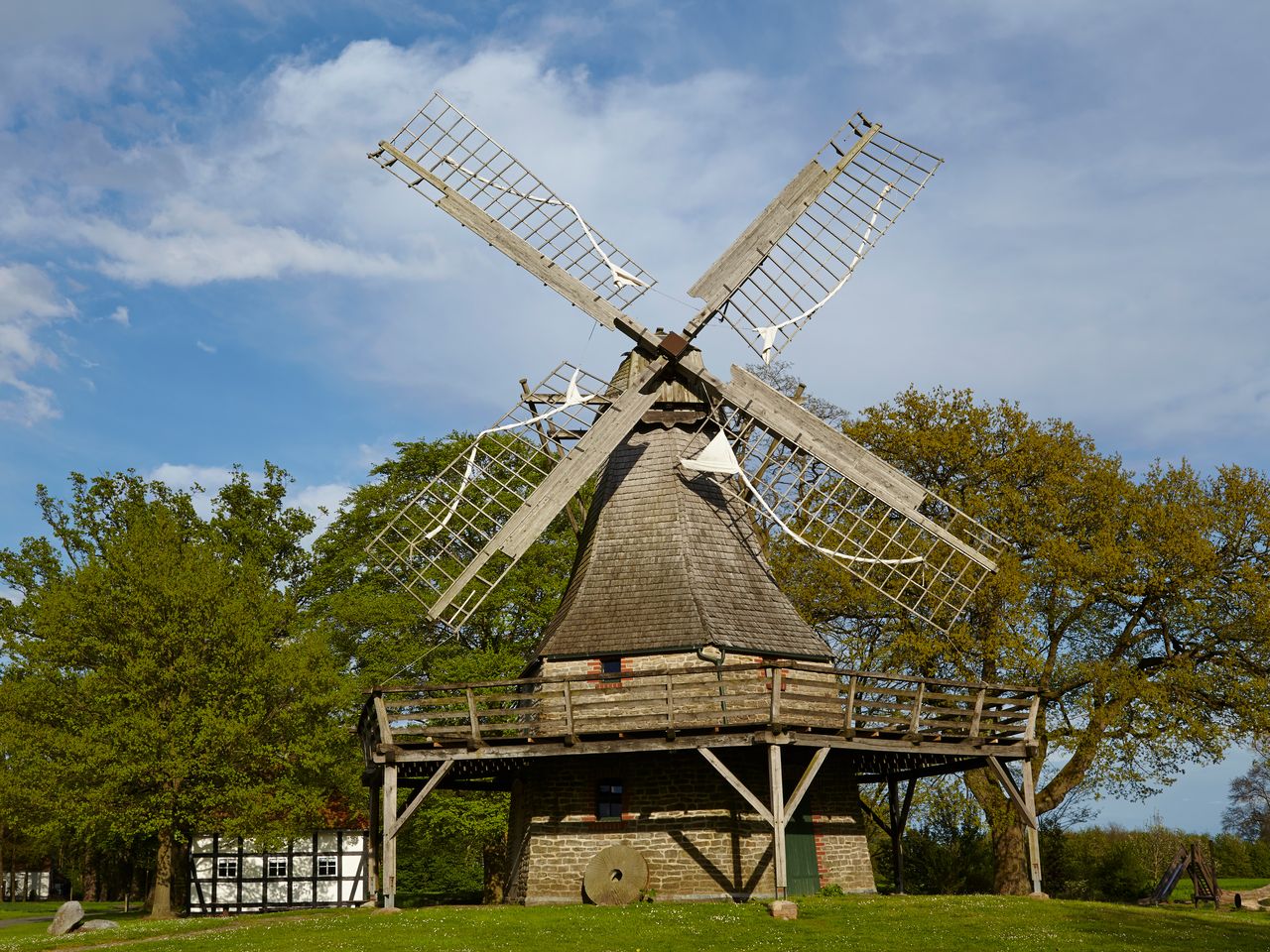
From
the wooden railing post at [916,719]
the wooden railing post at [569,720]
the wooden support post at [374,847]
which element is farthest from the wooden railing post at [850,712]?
the wooden support post at [374,847]

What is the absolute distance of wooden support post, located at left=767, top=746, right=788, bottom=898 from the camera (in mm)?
18656

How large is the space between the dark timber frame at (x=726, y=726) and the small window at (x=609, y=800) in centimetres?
138

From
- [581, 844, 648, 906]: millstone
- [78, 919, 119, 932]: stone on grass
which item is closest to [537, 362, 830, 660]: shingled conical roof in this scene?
[581, 844, 648, 906]: millstone

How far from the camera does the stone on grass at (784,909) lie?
17828mm

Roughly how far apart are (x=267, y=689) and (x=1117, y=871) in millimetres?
22085

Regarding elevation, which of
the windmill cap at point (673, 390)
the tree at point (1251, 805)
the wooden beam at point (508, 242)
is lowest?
the tree at point (1251, 805)

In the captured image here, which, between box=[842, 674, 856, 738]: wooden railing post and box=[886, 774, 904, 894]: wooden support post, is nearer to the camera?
box=[842, 674, 856, 738]: wooden railing post

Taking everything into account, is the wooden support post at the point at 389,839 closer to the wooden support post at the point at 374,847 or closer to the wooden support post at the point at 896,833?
the wooden support post at the point at 374,847

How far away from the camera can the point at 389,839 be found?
20609 mm

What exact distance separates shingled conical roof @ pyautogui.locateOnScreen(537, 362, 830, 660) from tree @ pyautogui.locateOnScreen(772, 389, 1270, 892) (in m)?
6.79

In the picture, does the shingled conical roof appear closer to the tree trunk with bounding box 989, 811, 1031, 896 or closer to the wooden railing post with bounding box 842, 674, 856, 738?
the wooden railing post with bounding box 842, 674, 856, 738

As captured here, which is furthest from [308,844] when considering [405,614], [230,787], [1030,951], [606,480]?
[1030,951]

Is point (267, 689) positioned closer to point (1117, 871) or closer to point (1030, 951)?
point (1030, 951)

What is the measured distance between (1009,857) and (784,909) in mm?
12692
